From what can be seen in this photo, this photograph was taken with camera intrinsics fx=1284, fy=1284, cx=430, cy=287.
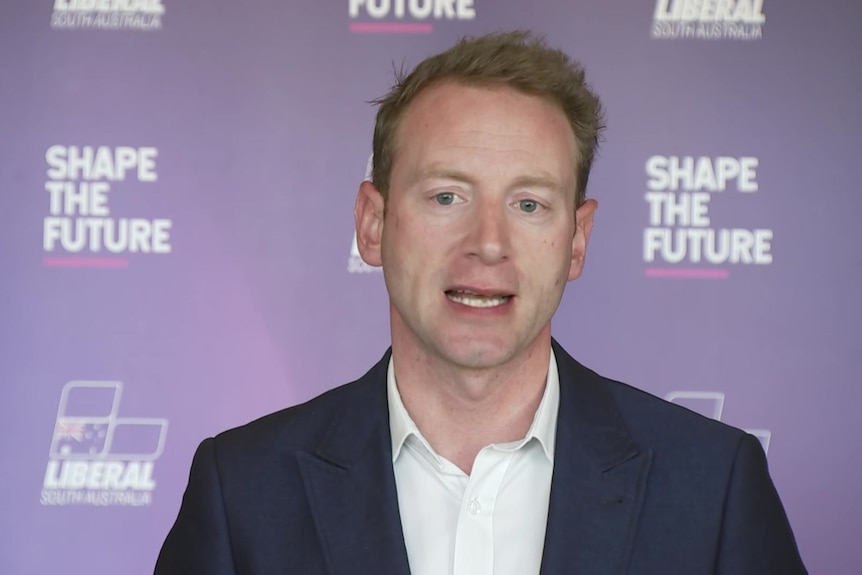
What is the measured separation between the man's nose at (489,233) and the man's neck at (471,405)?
0.17 meters

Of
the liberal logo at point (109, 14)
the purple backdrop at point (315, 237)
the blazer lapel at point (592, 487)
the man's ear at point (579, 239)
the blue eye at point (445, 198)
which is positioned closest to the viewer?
the blazer lapel at point (592, 487)

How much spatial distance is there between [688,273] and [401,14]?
3.57 feet

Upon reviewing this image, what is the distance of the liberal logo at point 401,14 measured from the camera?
3.62 metres

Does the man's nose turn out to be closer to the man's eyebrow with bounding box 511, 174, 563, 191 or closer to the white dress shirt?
the man's eyebrow with bounding box 511, 174, 563, 191

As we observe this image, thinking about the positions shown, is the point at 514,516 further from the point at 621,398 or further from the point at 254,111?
the point at 254,111

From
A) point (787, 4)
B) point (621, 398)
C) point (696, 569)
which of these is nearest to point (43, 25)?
point (787, 4)

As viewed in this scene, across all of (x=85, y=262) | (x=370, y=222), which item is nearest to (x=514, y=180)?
(x=370, y=222)

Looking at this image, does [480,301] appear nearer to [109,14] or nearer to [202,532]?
[202,532]

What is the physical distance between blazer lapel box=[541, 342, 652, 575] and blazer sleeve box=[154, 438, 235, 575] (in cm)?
47

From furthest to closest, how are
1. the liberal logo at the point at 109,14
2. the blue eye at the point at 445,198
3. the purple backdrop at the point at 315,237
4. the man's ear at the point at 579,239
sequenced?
the liberal logo at the point at 109,14 < the purple backdrop at the point at 315,237 < the man's ear at the point at 579,239 < the blue eye at the point at 445,198

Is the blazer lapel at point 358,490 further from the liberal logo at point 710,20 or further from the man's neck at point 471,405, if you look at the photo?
the liberal logo at point 710,20

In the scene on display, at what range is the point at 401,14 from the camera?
364 centimetres

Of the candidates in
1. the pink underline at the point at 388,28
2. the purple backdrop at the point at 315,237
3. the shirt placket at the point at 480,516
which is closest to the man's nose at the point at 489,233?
the shirt placket at the point at 480,516

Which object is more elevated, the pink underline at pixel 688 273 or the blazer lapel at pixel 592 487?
the pink underline at pixel 688 273
